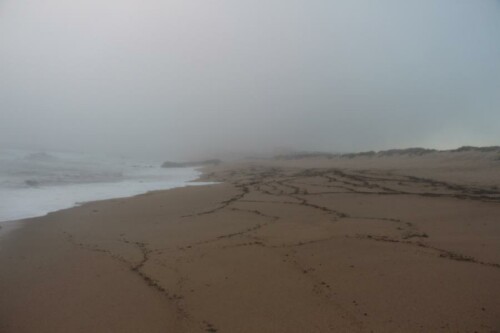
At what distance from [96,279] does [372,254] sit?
3083 mm

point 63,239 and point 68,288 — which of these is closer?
point 68,288

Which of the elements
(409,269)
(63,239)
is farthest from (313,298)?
(63,239)

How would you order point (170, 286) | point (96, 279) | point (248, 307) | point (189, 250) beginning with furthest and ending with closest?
point (189, 250), point (96, 279), point (170, 286), point (248, 307)

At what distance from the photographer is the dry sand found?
2.64m

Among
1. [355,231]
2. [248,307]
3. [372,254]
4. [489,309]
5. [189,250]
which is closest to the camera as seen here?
[489,309]

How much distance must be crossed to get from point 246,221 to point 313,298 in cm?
303

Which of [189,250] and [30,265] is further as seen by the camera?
[189,250]

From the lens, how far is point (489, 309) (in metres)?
2.62

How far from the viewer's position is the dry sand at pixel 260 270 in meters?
2.64

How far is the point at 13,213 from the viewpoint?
22.7 ft

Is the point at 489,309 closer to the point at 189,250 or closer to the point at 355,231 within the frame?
the point at 355,231

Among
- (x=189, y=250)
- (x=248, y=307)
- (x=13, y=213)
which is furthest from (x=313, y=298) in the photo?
(x=13, y=213)

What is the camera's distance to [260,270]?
11.8 ft

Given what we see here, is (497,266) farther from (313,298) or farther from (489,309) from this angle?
(313,298)
